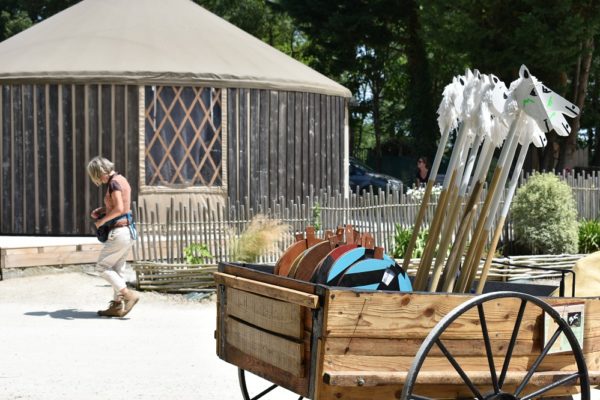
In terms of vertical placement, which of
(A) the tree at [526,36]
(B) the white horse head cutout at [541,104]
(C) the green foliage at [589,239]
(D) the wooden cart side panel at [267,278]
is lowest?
(C) the green foliage at [589,239]

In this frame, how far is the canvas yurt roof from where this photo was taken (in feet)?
45.1

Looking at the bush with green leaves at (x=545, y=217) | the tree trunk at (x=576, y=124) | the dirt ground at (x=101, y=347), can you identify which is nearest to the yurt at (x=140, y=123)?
A: the dirt ground at (x=101, y=347)

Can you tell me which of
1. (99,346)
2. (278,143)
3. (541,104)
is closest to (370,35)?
(278,143)

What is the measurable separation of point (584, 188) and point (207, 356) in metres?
8.65

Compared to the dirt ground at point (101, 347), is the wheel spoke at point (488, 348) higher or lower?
higher

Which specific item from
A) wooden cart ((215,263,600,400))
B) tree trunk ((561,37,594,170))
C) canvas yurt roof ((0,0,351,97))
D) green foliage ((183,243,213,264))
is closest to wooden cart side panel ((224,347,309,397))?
wooden cart ((215,263,600,400))

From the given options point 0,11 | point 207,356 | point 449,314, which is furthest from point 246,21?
point 449,314

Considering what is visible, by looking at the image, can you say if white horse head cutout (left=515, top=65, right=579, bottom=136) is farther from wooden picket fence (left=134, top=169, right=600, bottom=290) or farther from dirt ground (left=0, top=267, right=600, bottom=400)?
wooden picket fence (left=134, top=169, right=600, bottom=290)

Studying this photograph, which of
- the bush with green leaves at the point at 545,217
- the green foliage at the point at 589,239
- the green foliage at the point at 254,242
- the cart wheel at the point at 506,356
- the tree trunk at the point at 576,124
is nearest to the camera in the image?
the cart wheel at the point at 506,356

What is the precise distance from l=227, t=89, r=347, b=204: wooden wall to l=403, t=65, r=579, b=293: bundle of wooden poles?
375 inches

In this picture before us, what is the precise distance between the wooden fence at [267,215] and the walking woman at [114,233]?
1748 millimetres

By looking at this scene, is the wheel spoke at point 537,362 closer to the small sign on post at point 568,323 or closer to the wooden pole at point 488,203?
the small sign on post at point 568,323

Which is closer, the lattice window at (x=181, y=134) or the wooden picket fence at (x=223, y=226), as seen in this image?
the wooden picket fence at (x=223, y=226)

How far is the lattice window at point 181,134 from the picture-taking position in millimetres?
13812
